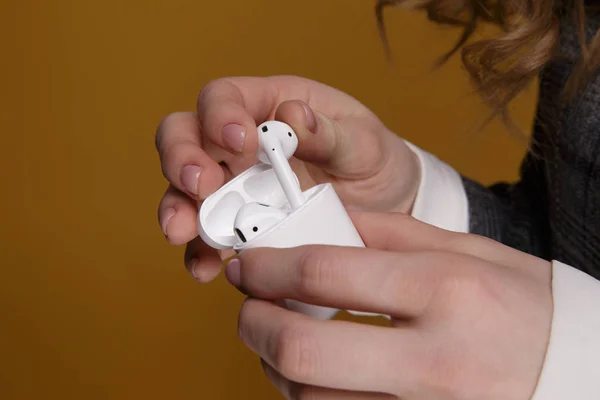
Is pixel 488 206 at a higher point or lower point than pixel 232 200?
lower

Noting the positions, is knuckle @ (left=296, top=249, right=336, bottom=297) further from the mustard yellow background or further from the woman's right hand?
the mustard yellow background

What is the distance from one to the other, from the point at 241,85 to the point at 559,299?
0.28 metres

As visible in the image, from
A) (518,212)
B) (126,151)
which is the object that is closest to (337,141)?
(518,212)

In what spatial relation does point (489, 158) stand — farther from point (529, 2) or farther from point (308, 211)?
point (308, 211)

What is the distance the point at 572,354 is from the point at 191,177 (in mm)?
238

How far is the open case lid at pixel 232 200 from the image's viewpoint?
16.4 inches

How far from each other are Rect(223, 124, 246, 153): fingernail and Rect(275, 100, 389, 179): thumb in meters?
0.04

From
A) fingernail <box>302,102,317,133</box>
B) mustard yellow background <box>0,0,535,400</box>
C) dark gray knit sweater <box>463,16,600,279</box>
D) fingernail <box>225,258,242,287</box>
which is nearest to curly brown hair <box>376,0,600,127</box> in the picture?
dark gray knit sweater <box>463,16,600,279</box>

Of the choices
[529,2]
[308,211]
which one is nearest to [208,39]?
[529,2]

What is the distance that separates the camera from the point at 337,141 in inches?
21.0

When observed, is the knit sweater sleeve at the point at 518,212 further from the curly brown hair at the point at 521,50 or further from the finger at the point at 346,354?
the finger at the point at 346,354

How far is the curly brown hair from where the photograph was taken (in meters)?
0.57

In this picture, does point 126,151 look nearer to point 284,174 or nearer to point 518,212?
point 518,212

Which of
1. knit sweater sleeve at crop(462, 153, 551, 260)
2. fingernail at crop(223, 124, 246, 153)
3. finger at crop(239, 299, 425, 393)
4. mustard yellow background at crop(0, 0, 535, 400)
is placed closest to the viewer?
finger at crop(239, 299, 425, 393)
